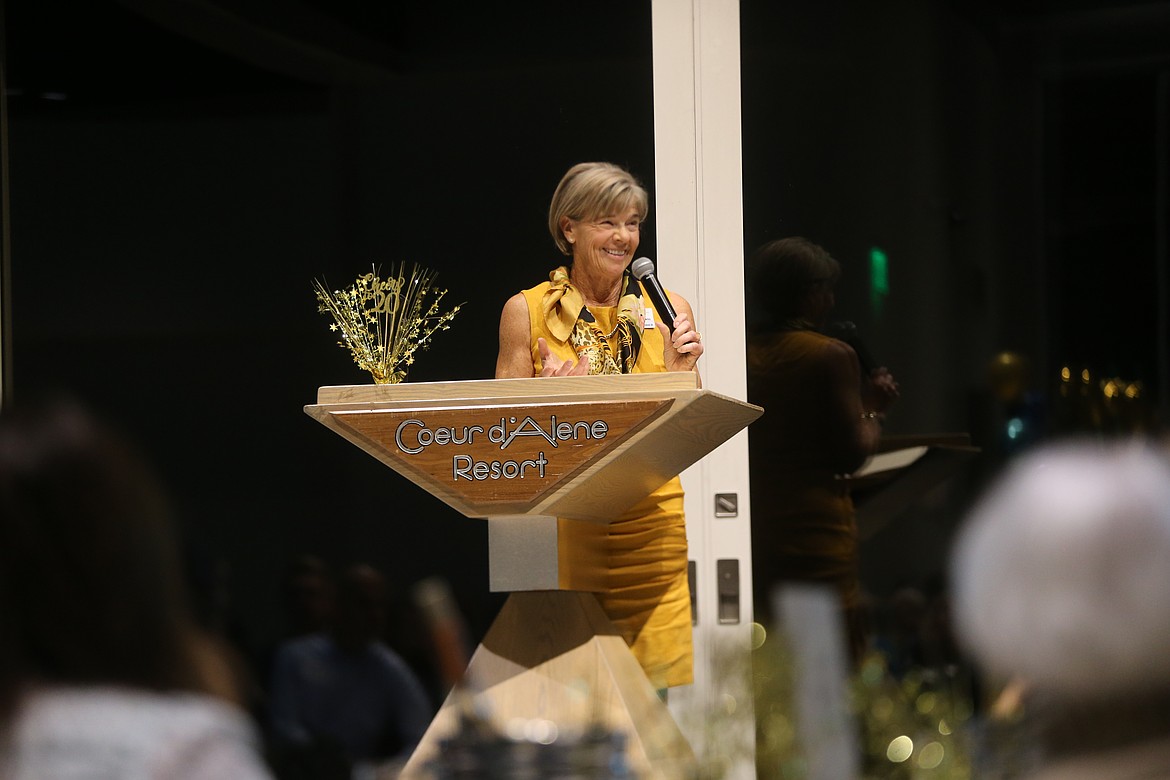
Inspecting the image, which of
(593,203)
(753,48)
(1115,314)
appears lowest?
(1115,314)

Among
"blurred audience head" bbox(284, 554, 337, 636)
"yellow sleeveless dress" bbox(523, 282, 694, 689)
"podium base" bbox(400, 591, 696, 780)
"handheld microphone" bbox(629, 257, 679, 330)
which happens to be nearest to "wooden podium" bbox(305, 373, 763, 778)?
"podium base" bbox(400, 591, 696, 780)

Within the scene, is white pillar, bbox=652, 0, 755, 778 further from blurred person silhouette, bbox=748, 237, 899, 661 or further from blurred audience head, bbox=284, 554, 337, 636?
blurred audience head, bbox=284, 554, 337, 636

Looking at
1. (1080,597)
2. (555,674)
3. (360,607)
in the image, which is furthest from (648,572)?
(360,607)

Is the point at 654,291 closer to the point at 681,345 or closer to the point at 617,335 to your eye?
the point at 681,345

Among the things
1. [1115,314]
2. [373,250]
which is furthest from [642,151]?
[1115,314]

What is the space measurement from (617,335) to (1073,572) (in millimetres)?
1089

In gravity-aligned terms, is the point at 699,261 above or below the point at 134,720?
above

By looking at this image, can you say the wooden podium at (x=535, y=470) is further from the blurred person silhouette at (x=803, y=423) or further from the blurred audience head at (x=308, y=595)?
the blurred audience head at (x=308, y=595)

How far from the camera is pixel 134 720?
3.87 feet

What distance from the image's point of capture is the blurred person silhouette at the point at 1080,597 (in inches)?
111

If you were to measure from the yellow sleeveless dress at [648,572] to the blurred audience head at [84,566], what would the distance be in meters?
1.73

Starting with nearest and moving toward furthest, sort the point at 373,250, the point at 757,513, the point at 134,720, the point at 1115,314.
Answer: the point at 134,720 → the point at 1115,314 → the point at 757,513 → the point at 373,250

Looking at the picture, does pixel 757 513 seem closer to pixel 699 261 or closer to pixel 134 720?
pixel 699 261

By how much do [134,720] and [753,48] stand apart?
3.16 m
